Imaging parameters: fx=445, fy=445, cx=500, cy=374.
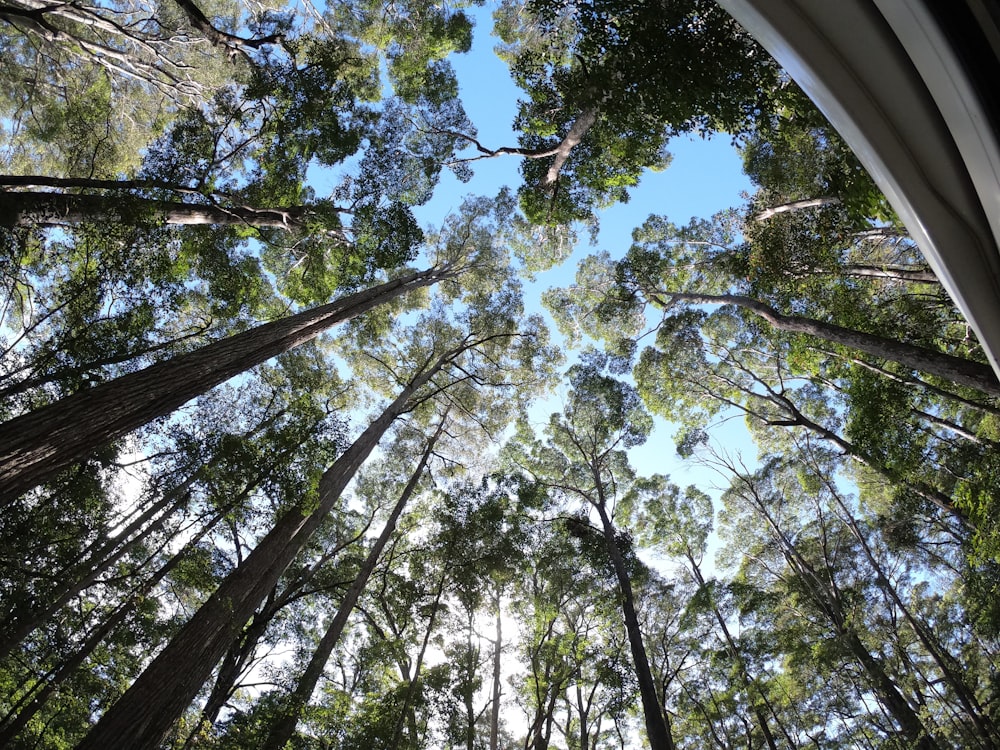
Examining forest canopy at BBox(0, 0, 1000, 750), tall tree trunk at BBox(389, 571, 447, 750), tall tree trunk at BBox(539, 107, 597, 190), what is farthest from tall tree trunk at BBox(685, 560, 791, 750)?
tall tree trunk at BBox(539, 107, 597, 190)

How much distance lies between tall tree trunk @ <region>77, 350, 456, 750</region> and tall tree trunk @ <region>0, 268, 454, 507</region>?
2.26 meters

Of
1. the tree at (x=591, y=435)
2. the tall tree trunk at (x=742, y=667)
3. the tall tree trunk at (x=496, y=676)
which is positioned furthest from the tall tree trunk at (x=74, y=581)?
the tall tree trunk at (x=742, y=667)

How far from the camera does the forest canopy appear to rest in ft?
19.6

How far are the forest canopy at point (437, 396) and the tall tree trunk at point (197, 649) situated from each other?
0.12 feet

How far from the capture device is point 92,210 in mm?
6031

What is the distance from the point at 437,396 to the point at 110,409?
11455 millimetres

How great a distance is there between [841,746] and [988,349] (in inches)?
906

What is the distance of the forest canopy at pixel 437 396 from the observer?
5.96 m

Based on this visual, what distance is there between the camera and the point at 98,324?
267 inches

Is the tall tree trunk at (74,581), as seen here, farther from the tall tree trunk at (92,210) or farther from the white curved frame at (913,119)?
the white curved frame at (913,119)

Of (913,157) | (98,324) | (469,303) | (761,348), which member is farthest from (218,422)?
(761,348)

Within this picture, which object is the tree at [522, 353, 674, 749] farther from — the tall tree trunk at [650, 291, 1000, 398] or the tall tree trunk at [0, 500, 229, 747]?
the tall tree trunk at [0, 500, 229, 747]

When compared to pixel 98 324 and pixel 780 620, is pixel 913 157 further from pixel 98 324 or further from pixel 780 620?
pixel 780 620

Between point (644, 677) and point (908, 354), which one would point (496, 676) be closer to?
point (644, 677)
